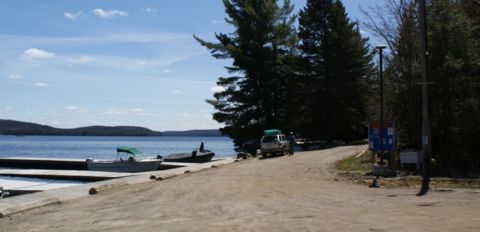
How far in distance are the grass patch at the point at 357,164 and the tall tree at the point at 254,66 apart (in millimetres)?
28101

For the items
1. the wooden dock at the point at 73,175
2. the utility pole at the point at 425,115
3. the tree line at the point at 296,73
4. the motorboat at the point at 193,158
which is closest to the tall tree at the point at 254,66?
the tree line at the point at 296,73

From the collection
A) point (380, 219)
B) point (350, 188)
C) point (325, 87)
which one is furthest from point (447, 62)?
point (325, 87)

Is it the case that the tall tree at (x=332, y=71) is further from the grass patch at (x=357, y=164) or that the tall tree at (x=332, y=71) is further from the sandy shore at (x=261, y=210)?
the sandy shore at (x=261, y=210)

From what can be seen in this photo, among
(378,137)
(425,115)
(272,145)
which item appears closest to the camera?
(425,115)

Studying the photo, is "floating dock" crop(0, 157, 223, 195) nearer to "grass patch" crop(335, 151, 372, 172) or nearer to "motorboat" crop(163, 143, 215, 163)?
"motorboat" crop(163, 143, 215, 163)

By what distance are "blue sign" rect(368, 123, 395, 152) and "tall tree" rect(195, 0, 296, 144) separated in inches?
1312

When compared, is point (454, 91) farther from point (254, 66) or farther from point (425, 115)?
point (254, 66)

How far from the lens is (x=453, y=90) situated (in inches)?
874

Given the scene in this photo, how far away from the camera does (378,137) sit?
23.4 meters

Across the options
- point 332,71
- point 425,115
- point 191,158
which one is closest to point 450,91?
point 425,115

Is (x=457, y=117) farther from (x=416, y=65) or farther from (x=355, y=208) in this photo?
(x=355, y=208)

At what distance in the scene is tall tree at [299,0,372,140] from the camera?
53.9 m

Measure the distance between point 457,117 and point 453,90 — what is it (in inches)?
44.6

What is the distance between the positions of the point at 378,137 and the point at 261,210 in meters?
11.8
